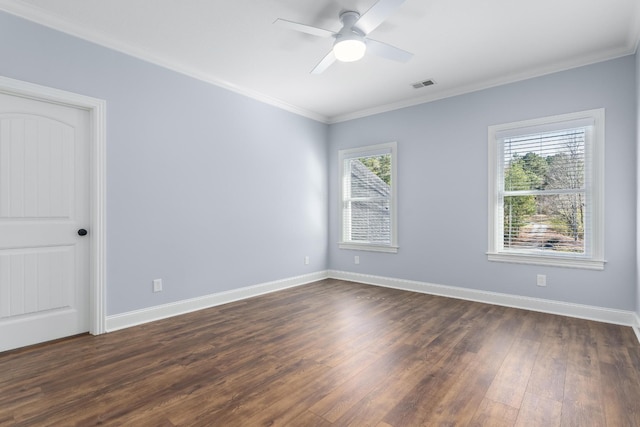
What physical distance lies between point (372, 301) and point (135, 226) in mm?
2822

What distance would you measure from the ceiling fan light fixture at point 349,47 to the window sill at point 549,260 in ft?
9.33

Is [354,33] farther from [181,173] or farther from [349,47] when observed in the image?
[181,173]

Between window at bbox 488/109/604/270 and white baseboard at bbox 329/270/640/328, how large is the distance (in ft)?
1.44

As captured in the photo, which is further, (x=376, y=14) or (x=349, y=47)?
A: (x=349, y=47)

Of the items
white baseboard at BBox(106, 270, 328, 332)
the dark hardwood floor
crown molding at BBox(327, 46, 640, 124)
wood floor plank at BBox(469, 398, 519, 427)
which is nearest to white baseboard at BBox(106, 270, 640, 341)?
white baseboard at BBox(106, 270, 328, 332)

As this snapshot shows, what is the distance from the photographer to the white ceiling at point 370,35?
265cm

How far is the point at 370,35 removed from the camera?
10.2 ft

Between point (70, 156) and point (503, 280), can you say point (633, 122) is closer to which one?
point (503, 280)

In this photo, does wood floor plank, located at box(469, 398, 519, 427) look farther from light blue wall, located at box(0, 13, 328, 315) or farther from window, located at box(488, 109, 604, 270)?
light blue wall, located at box(0, 13, 328, 315)

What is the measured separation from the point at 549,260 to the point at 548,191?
77 centimetres

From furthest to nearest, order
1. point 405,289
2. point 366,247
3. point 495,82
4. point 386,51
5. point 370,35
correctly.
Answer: point 366,247
point 405,289
point 495,82
point 370,35
point 386,51

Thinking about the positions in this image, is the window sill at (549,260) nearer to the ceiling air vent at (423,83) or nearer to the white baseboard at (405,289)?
the white baseboard at (405,289)


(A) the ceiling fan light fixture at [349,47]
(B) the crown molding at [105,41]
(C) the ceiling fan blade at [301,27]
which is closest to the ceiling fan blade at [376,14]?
(A) the ceiling fan light fixture at [349,47]

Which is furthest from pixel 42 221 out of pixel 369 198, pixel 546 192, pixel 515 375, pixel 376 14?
pixel 546 192
